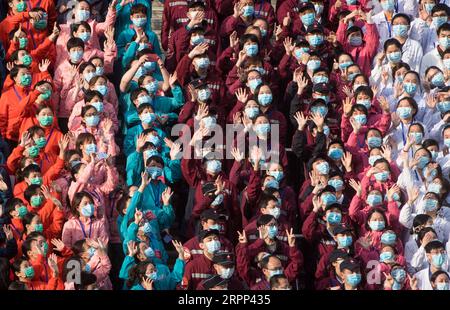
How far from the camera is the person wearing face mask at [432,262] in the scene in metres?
22.1

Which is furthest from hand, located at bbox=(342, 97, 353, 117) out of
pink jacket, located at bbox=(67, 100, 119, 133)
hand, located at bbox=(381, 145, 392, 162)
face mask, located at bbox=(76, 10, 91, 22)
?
face mask, located at bbox=(76, 10, 91, 22)

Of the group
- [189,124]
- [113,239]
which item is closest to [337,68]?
[189,124]

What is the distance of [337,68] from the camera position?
24.7m

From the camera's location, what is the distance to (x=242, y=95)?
77.6 ft

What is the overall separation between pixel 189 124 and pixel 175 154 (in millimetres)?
527

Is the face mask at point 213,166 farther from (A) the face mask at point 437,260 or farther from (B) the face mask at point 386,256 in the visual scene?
(A) the face mask at point 437,260

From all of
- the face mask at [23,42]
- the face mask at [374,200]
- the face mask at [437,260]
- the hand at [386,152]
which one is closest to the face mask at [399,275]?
the face mask at [437,260]

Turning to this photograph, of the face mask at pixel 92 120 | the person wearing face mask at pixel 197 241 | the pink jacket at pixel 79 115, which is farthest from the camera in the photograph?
the pink jacket at pixel 79 115

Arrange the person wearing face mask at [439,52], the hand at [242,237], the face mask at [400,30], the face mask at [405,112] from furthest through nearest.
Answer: the face mask at [400,30] → the person wearing face mask at [439,52] → the face mask at [405,112] → the hand at [242,237]

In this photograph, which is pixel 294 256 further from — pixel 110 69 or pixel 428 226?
pixel 110 69

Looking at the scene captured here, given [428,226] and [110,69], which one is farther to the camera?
[110,69]

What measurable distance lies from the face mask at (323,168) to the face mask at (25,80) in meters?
4.03

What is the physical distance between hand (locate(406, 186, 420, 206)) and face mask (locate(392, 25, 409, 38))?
9.10 feet
